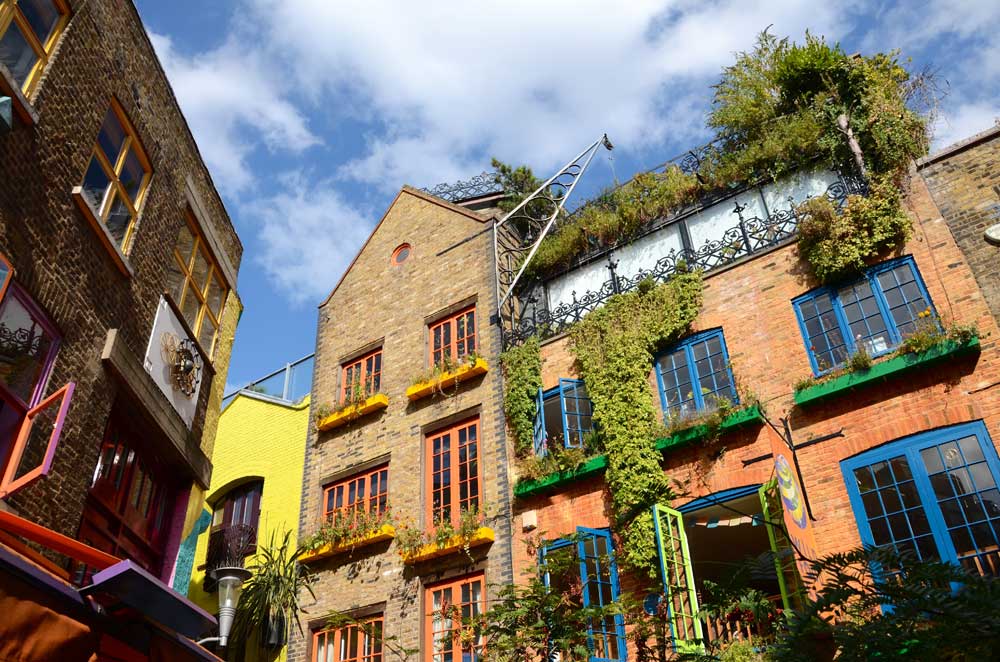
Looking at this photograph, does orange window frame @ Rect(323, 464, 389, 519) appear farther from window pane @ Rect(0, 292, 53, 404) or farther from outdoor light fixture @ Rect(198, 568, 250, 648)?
window pane @ Rect(0, 292, 53, 404)

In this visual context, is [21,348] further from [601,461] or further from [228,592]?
[601,461]

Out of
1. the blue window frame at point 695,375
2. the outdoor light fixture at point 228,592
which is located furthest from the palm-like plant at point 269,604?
the blue window frame at point 695,375

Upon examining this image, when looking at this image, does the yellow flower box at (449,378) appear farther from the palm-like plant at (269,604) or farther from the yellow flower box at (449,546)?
the palm-like plant at (269,604)

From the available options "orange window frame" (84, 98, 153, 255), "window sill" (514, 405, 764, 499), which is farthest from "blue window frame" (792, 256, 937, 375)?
"orange window frame" (84, 98, 153, 255)

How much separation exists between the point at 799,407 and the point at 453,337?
764cm

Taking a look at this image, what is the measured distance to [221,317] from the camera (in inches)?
540

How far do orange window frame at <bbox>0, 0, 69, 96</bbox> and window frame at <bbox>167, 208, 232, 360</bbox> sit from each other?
3419mm

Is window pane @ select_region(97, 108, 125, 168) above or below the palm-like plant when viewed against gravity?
above

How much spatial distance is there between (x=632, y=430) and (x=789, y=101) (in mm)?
6951

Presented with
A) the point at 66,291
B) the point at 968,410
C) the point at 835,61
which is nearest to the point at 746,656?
the point at 968,410

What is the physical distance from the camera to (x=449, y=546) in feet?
46.5

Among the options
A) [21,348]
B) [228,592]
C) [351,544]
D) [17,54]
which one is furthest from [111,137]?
[351,544]

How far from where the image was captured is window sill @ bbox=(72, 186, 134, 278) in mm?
8797

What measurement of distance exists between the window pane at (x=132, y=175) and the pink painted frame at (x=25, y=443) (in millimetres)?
3379
